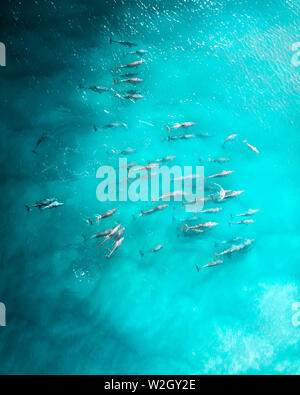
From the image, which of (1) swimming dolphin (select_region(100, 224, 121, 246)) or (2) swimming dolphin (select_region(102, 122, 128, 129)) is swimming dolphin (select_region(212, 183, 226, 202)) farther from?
(2) swimming dolphin (select_region(102, 122, 128, 129))

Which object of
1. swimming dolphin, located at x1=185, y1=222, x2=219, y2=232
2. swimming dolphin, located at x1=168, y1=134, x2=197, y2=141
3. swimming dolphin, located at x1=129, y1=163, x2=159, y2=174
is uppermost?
swimming dolphin, located at x1=168, y1=134, x2=197, y2=141

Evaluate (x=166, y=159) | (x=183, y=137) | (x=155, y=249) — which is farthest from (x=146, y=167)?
(x=155, y=249)

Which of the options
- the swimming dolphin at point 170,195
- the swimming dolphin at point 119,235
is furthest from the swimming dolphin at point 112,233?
the swimming dolphin at point 170,195

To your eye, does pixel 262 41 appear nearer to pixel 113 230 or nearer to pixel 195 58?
pixel 195 58

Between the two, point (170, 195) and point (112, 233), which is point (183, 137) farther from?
point (112, 233)

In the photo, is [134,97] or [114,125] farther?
[114,125]

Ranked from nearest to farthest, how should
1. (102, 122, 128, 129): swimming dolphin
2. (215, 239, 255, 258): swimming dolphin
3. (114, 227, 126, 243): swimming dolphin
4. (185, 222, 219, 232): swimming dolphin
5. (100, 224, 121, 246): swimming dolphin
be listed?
(100, 224, 121, 246): swimming dolphin
(185, 222, 219, 232): swimming dolphin
(114, 227, 126, 243): swimming dolphin
(102, 122, 128, 129): swimming dolphin
(215, 239, 255, 258): swimming dolphin

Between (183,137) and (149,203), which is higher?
(183,137)

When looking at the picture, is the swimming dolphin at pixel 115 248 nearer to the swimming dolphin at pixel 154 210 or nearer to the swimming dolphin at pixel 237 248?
the swimming dolphin at pixel 154 210

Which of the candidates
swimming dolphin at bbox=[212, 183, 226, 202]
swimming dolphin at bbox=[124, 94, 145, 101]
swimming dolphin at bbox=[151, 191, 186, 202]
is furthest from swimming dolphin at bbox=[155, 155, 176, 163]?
swimming dolphin at bbox=[124, 94, 145, 101]
